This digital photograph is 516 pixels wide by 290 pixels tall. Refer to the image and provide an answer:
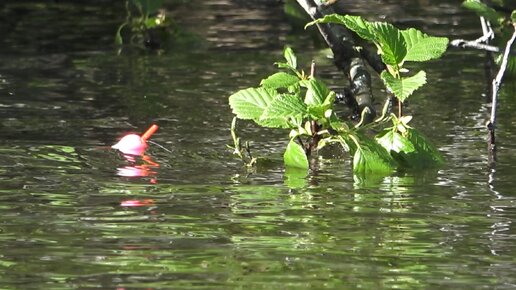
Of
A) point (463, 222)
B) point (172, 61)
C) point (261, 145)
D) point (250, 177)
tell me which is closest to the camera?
point (463, 222)

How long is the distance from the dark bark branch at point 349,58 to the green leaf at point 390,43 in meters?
0.78

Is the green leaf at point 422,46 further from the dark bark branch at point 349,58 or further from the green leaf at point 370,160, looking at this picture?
the dark bark branch at point 349,58

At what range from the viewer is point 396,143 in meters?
6.46

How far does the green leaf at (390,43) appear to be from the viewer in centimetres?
621

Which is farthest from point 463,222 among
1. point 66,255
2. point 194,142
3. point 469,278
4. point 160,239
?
point 194,142

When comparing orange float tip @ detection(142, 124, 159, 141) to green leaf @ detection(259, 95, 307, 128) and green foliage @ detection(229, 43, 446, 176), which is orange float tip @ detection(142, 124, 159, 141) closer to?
green foliage @ detection(229, 43, 446, 176)

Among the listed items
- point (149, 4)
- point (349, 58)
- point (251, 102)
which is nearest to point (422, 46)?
point (251, 102)

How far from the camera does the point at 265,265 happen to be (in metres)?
4.73

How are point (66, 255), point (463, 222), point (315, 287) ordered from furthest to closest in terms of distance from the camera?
point (463, 222) < point (66, 255) < point (315, 287)

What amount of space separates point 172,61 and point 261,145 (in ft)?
10.8

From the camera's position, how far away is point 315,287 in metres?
4.45

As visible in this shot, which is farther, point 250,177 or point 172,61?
point 172,61

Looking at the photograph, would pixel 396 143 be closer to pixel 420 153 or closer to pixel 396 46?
pixel 420 153

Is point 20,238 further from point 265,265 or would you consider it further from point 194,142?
point 194,142
